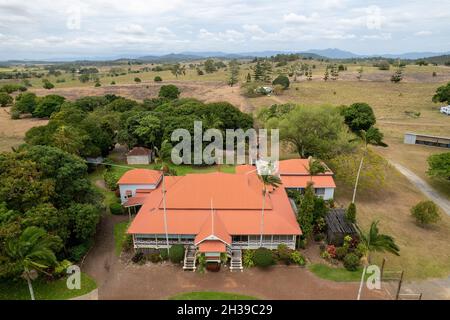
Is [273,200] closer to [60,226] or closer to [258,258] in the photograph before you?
[258,258]

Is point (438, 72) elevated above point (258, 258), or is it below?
above

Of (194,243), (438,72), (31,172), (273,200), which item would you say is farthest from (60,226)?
(438,72)

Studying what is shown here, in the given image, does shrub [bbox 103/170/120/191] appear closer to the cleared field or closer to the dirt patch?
the cleared field

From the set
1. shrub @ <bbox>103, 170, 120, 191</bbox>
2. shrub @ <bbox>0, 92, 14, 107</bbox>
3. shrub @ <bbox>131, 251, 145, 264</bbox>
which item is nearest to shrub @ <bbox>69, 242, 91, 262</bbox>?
shrub @ <bbox>131, 251, 145, 264</bbox>

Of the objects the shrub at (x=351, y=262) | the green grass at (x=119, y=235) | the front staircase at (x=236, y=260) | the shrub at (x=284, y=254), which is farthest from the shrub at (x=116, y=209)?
the shrub at (x=351, y=262)

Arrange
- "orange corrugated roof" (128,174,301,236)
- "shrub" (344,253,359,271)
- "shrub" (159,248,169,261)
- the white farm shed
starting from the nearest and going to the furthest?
"shrub" (344,253,359,271)
"shrub" (159,248,169,261)
"orange corrugated roof" (128,174,301,236)
the white farm shed

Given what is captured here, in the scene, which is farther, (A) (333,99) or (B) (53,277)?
(A) (333,99)
